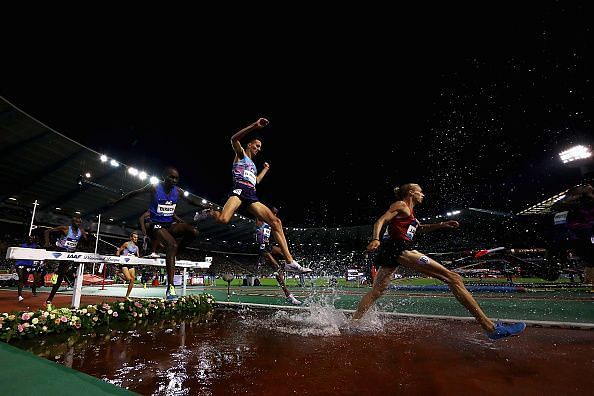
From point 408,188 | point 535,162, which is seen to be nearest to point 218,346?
point 408,188

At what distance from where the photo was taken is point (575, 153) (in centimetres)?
2036

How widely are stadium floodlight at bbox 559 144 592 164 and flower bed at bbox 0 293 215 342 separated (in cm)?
2543

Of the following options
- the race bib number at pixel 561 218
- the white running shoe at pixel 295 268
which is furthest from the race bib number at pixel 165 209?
the race bib number at pixel 561 218

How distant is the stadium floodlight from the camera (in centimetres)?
1942

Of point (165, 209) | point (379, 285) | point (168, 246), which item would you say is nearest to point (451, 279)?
point (379, 285)

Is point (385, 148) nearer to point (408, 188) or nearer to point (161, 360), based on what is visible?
point (408, 188)

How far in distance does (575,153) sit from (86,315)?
28.1 m

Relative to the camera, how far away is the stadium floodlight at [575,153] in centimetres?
1942

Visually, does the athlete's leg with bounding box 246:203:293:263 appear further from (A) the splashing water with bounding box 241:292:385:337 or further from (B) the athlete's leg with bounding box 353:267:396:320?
(B) the athlete's leg with bounding box 353:267:396:320

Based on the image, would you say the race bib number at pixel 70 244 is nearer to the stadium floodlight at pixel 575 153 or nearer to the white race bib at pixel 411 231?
the white race bib at pixel 411 231

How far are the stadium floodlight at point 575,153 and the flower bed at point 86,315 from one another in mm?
25428

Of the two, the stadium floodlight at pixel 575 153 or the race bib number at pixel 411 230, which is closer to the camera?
the race bib number at pixel 411 230

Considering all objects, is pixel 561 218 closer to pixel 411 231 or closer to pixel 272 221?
pixel 411 231

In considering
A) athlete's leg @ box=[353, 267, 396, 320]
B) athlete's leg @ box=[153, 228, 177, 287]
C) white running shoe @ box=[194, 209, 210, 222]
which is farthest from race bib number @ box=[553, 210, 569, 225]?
athlete's leg @ box=[153, 228, 177, 287]
